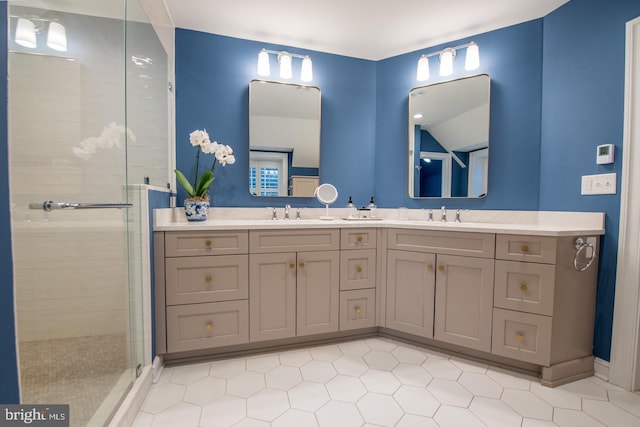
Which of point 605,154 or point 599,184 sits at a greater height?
point 605,154

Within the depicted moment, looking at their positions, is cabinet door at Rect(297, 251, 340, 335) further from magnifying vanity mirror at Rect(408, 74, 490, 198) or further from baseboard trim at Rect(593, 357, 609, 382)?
baseboard trim at Rect(593, 357, 609, 382)

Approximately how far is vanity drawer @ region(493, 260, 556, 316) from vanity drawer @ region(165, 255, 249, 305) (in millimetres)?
1536

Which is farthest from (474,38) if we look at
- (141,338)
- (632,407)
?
(141,338)

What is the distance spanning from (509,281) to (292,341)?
141 cm

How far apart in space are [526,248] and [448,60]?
154cm

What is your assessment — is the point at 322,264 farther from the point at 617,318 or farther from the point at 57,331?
the point at 617,318

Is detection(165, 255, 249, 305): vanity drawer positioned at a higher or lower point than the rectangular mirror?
lower

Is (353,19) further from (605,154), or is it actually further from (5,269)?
(5,269)

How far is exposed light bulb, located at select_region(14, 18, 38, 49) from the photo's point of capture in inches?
36.6

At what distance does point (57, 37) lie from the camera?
129 centimetres

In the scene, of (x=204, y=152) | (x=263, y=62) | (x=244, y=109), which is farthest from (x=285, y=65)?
(x=204, y=152)

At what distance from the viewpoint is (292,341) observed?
202 centimetres

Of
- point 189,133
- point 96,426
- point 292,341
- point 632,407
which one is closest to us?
point 96,426
